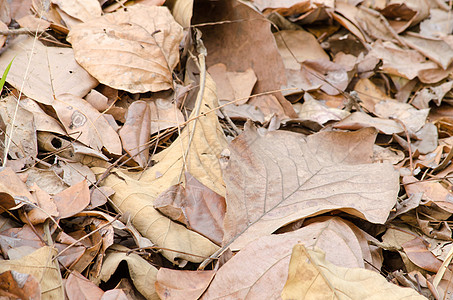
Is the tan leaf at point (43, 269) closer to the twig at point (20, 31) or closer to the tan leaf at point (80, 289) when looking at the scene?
the tan leaf at point (80, 289)

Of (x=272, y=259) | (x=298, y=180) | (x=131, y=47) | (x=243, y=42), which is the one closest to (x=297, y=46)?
(x=243, y=42)

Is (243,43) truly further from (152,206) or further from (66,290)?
(66,290)

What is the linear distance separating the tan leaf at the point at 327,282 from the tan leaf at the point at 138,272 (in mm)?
353

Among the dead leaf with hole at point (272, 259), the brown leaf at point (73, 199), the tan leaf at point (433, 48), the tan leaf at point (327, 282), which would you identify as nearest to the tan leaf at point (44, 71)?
the brown leaf at point (73, 199)

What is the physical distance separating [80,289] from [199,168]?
52 centimetres

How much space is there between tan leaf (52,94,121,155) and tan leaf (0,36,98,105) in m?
0.05

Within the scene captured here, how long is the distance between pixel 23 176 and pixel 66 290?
37cm

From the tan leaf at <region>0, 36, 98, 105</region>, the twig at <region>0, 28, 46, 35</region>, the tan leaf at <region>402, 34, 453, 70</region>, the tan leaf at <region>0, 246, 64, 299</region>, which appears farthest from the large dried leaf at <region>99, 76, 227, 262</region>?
the tan leaf at <region>402, 34, 453, 70</region>

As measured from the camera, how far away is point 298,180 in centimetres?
133

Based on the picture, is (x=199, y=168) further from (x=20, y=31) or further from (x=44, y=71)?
(x=20, y=31)

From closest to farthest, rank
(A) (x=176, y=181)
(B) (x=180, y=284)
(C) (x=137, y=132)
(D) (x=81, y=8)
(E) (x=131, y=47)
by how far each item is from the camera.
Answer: (B) (x=180, y=284)
(A) (x=176, y=181)
(C) (x=137, y=132)
(E) (x=131, y=47)
(D) (x=81, y=8)

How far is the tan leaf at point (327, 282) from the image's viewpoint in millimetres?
913

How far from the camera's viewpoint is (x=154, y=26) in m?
1.64

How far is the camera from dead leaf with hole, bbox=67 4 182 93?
1498 millimetres
